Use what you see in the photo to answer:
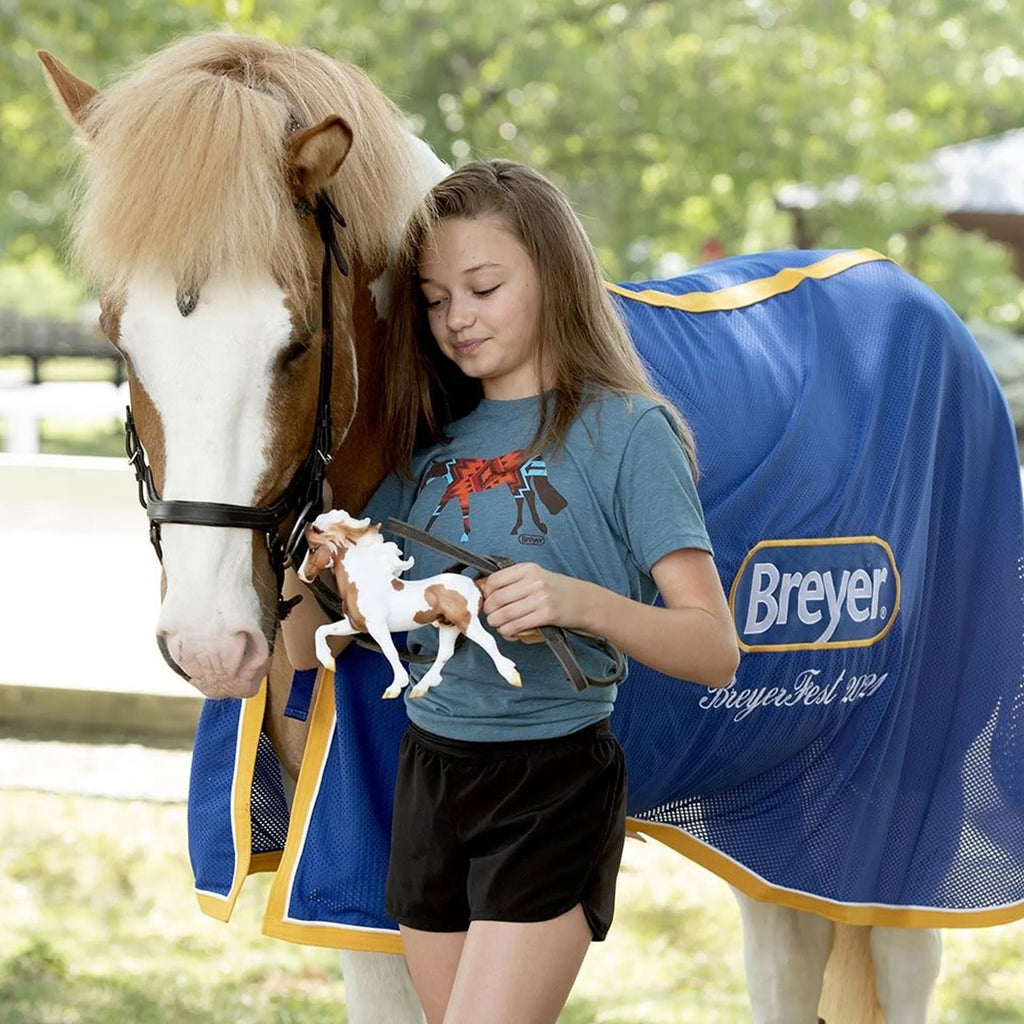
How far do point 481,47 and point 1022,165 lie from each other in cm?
472

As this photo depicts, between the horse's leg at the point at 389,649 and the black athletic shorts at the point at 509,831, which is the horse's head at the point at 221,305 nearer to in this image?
the horse's leg at the point at 389,649

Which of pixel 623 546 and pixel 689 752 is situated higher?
pixel 623 546

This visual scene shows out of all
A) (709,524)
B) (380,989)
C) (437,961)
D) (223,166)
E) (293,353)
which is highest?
(223,166)

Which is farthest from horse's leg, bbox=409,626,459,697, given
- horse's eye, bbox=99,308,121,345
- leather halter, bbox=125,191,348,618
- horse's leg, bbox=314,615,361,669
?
horse's eye, bbox=99,308,121,345

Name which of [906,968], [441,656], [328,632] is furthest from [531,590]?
[906,968]

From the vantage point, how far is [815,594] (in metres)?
2.29

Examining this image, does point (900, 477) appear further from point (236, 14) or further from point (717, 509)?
point (236, 14)

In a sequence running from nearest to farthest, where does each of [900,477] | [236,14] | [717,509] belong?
1. [717,509]
2. [900,477]
3. [236,14]

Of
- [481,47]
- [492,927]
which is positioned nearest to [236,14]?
[481,47]

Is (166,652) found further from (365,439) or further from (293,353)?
(365,439)

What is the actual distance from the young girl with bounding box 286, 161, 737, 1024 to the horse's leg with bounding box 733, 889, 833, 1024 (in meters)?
1.27

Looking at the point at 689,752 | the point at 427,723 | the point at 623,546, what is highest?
the point at 623,546

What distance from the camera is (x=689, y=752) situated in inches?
86.4

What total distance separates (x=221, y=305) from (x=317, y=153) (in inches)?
8.5
